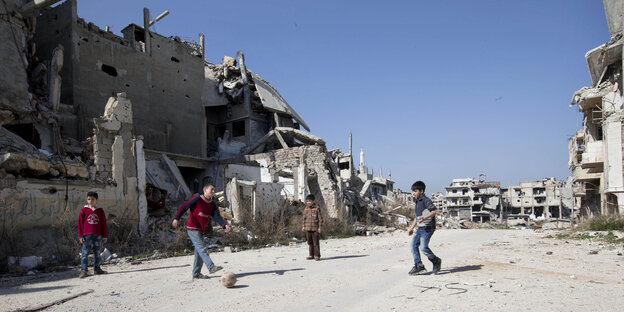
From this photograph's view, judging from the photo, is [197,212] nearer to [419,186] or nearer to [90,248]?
[90,248]

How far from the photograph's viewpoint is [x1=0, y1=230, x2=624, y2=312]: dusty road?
195 inches

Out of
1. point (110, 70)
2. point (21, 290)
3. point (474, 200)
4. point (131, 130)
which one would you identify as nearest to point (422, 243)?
point (21, 290)

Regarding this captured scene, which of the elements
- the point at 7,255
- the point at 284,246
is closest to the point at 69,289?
the point at 7,255

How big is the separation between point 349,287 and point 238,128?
2928 centimetres

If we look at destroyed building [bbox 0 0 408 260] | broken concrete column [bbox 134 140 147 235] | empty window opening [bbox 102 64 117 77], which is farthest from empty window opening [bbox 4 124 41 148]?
broken concrete column [bbox 134 140 147 235]

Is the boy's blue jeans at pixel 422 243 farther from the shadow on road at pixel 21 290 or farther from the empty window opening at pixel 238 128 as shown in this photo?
the empty window opening at pixel 238 128

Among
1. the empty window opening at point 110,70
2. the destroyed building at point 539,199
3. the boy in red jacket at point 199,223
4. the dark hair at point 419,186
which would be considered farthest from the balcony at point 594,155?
the destroyed building at point 539,199

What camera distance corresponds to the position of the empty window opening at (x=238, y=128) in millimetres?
34000

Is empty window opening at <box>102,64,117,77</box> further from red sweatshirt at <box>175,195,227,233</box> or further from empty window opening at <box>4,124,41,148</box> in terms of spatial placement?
red sweatshirt at <box>175,195,227,233</box>

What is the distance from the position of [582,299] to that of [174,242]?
983 centimetres

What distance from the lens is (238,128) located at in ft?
113

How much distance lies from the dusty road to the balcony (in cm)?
1546

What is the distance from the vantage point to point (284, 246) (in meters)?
13.9

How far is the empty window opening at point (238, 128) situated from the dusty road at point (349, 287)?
25.2 meters
